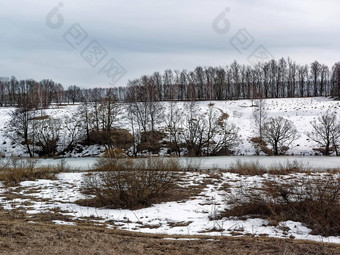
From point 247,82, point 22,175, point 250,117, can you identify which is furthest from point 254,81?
point 22,175

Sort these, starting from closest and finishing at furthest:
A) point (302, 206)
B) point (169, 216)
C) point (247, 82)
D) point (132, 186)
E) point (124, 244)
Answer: point (124, 244), point (302, 206), point (169, 216), point (132, 186), point (247, 82)

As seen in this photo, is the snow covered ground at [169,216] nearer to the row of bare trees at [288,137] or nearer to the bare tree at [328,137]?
the row of bare trees at [288,137]

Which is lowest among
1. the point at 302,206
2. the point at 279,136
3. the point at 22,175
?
the point at 22,175

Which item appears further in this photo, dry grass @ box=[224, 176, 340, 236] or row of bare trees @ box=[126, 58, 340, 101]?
row of bare trees @ box=[126, 58, 340, 101]

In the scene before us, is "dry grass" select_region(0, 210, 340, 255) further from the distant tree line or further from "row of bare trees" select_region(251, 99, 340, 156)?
the distant tree line

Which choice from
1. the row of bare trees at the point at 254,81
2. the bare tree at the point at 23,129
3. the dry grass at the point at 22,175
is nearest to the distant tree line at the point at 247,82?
the row of bare trees at the point at 254,81

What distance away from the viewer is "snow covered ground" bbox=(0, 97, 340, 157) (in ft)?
149

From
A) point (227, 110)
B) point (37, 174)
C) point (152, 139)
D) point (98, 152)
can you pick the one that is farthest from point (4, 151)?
point (227, 110)

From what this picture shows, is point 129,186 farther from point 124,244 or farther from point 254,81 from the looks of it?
point 254,81

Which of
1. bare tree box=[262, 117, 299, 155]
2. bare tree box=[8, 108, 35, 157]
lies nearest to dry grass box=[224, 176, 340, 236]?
bare tree box=[262, 117, 299, 155]

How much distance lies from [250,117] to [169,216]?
165 feet

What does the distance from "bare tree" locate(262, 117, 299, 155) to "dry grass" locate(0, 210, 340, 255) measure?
38286 mm

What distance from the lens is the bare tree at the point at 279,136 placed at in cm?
4386

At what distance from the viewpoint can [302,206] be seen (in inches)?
373
